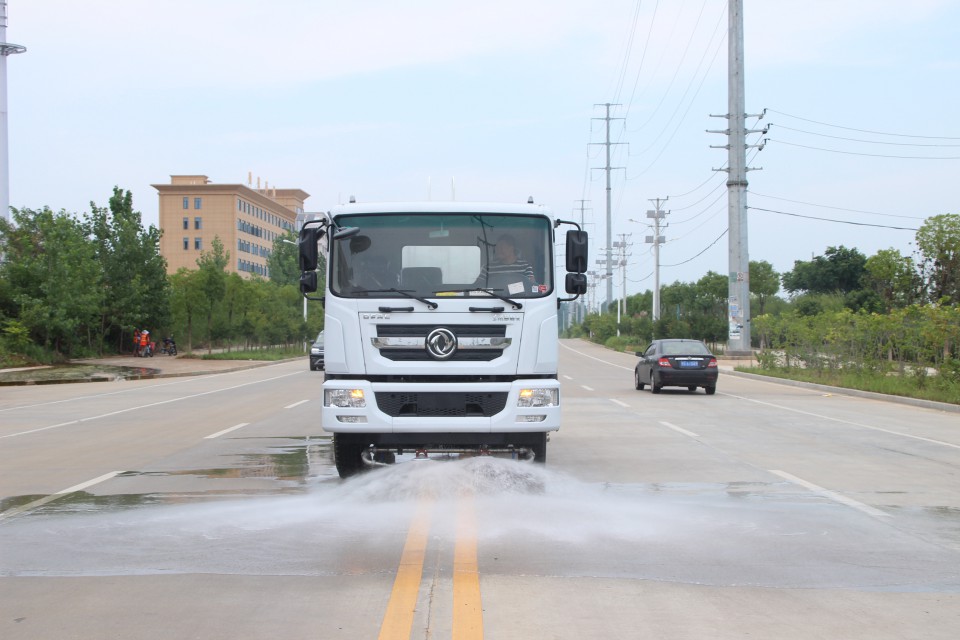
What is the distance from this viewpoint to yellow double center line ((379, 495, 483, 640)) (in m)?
5.14

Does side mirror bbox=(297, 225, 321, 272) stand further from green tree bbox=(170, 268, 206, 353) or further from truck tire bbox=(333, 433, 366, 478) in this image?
green tree bbox=(170, 268, 206, 353)

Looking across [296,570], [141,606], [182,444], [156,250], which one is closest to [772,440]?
[182,444]

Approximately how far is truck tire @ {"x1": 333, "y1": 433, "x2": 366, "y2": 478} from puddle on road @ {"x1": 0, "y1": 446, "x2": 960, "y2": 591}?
0.16 meters

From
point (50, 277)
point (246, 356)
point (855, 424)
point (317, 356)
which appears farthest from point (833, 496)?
point (246, 356)

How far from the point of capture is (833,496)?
31.1ft

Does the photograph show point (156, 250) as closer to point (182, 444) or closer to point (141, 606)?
point (182, 444)

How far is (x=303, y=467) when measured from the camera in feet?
37.5

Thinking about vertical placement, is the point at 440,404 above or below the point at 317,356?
above

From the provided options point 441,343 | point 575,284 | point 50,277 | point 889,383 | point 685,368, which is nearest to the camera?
point 441,343

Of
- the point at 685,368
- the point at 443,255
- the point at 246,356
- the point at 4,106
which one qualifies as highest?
the point at 4,106

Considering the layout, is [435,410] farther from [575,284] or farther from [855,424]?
[855,424]

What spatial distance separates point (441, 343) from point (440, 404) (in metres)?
0.58

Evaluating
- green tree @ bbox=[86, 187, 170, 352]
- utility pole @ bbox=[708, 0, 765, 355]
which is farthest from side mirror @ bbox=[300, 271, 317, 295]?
green tree @ bbox=[86, 187, 170, 352]

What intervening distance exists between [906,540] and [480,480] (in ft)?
12.4
